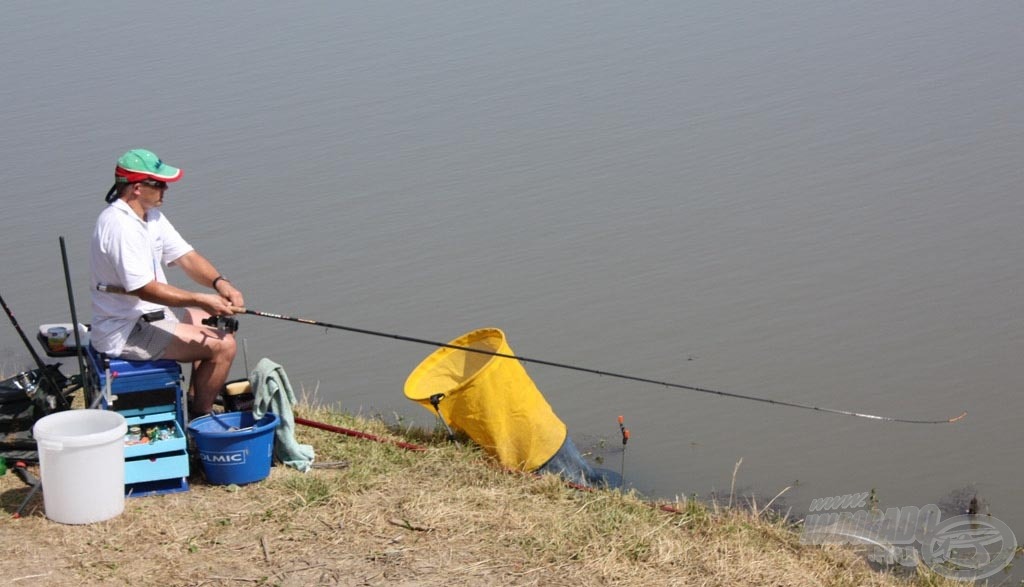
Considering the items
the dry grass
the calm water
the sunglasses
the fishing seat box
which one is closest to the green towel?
the dry grass

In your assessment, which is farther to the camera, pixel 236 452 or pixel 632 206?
pixel 632 206

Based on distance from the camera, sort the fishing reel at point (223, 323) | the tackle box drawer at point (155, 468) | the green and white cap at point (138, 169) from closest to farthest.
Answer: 1. the tackle box drawer at point (155, 468)
2. the green and white cap at point (138, 169)
3. the fishing reel at point (223, 323)

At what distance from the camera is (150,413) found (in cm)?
474

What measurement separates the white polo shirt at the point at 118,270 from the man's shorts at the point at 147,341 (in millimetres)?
25

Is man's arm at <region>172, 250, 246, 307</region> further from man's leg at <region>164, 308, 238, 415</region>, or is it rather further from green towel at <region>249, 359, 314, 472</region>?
green towel at <region>249, 359, 314, 472</region>

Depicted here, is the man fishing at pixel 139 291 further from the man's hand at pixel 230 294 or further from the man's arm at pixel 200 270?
the man's arm at pixel 200 270

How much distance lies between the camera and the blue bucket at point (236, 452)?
4598 millimetres

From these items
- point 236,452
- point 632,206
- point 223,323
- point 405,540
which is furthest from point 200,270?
point 632,206

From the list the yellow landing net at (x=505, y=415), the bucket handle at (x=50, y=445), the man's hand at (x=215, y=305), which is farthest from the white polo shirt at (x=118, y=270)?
the yellow landing net at (x=505, y=415)

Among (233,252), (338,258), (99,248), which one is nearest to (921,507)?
(99,248)

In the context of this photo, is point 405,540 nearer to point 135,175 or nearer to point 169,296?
point 169,296

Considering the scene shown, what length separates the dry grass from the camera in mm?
4062

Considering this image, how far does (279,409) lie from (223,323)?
0.42 metres

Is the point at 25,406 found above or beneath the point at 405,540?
above
